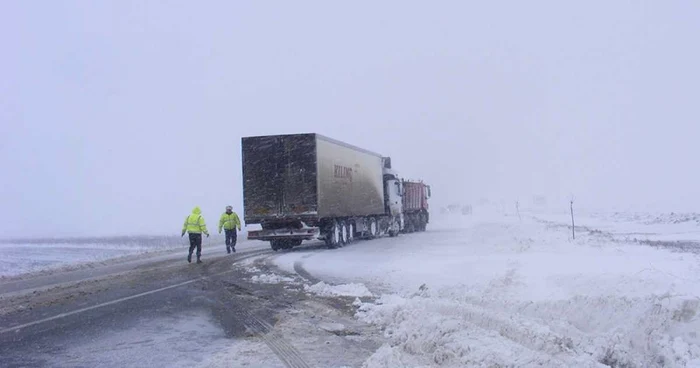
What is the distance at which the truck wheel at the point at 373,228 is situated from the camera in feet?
92.1

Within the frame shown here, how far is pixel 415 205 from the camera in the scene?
1451 inches

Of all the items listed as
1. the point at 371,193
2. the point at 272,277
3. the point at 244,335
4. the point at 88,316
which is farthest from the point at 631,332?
the point at 371,193

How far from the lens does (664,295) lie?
6684 mm

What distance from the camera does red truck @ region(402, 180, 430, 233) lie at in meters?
35.2

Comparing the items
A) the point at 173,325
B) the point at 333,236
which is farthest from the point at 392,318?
the point at 333,236

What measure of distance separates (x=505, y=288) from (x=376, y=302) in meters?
2.14

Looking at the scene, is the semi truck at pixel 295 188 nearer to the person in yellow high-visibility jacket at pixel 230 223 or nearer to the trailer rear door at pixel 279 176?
the trailer rear door at pixel 279 176

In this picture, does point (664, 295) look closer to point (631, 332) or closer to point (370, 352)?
→ point (631, 332)

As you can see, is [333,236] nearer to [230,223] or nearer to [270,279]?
[230,223]

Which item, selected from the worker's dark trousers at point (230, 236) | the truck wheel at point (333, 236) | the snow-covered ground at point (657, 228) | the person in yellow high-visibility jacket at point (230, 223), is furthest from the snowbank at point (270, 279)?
the snow-covered ground at point (657, 228)

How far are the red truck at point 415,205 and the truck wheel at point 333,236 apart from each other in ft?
37.4

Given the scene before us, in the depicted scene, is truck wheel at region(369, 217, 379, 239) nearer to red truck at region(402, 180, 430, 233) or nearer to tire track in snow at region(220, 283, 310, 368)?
red truck at region(402, 180, 430, 233)

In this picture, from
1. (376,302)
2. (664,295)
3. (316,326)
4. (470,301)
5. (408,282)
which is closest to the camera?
(664,295)

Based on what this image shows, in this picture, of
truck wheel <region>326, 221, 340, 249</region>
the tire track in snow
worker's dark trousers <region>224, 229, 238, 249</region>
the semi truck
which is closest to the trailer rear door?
the semi truck
